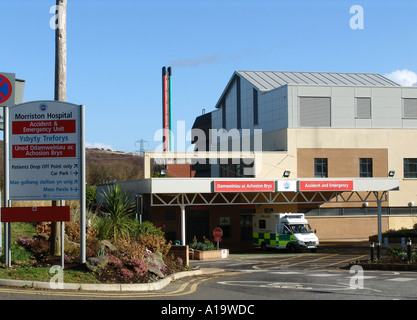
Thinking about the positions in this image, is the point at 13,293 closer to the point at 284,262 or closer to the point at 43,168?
the point at 43,168

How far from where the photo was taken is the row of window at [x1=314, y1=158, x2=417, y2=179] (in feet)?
154

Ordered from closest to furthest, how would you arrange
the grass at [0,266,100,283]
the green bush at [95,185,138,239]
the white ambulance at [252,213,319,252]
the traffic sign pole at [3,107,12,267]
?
the grass at [0,266,100,283] < the traffic sign pole at [3,107,12,267] < the green bush at [95,185,138,239] < the white ambulance at [252,213,319,252]

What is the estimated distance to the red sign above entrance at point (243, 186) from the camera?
36.2 m

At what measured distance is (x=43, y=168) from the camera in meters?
15.4

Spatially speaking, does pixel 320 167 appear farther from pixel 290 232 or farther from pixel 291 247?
pixel 291 247

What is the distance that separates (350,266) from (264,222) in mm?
13059

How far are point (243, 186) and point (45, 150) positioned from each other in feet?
73.0

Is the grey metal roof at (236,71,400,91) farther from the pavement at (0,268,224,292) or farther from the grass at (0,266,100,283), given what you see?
the grass at (0,266,100,283)

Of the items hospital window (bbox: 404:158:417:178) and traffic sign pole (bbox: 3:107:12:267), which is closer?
traffic sign pole (bbox: 3:107:12:267)

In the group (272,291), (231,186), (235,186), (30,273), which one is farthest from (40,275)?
(235,186)

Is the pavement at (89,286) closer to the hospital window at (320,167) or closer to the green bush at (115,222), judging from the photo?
the green bush at (115,222)

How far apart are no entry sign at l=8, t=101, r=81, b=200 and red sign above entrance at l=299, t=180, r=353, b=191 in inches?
975

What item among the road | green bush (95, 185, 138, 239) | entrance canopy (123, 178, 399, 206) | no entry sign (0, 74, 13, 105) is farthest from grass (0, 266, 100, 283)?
entrance canopy (123, 178, 399, 206)
